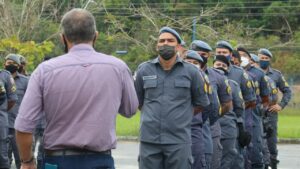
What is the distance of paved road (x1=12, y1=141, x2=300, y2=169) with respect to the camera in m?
16.4

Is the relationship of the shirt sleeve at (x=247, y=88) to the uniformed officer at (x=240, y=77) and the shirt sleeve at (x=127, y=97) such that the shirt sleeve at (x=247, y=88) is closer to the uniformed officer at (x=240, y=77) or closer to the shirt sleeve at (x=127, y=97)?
the uniformed officer at (x=240, y=77)

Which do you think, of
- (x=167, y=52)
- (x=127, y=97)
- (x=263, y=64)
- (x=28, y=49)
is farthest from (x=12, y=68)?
(x=28, y=49)

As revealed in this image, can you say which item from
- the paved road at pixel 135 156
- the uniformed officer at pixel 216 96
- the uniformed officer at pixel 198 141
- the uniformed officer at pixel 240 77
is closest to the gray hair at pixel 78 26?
the uniformed officer at pixel 198 141

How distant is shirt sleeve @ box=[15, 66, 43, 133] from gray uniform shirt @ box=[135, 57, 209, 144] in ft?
10.2

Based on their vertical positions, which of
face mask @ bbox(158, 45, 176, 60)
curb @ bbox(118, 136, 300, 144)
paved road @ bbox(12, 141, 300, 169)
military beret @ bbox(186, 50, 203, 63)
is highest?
face mask @ bbox(158, 45, 176, 60)

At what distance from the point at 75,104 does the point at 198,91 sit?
3243 millimetres

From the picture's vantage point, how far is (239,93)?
11805mm

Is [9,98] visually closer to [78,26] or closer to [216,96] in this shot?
[216,96]

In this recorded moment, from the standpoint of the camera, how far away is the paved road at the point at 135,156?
1636 cm

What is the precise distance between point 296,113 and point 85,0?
12.9 metres

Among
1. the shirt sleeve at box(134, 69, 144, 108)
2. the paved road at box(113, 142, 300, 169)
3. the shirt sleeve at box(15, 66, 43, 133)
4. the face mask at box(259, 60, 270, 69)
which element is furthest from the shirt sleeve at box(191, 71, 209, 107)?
the face mask at box(259, 60, 270, 69)

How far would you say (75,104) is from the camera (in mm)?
5754

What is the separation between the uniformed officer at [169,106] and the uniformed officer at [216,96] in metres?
1.00

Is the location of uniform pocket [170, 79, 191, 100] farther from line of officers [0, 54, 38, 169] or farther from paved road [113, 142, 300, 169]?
paved road [113, 142, 300, 169]
